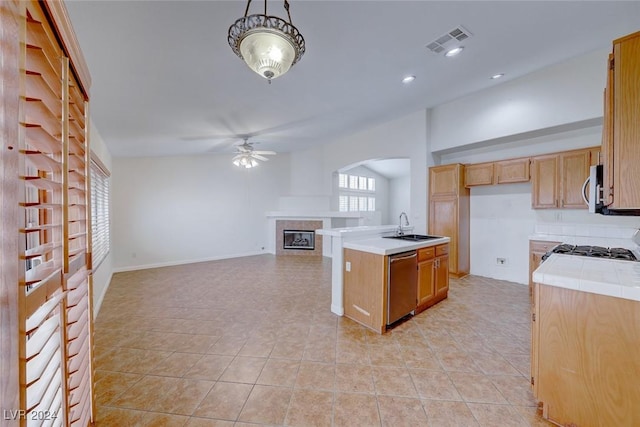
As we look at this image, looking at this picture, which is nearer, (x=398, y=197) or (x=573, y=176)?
(x=573, y=176)

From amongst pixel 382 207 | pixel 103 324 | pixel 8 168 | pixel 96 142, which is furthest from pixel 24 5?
pixel 382 207

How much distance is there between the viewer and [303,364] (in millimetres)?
2207

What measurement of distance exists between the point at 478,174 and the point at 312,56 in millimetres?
3646

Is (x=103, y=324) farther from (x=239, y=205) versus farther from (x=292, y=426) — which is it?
(x=239, y=205)

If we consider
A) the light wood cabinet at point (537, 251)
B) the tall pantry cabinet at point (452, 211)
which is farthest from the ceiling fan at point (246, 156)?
the light wood cabinet at point (537, 251)

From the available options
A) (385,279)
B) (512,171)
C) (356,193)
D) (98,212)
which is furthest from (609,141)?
(356,193)

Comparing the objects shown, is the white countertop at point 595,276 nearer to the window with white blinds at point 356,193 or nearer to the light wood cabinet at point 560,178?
the light wood cabinet at point 560,178

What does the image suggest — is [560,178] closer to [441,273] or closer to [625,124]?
[441,273]

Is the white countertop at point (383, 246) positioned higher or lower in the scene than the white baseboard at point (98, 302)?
higher

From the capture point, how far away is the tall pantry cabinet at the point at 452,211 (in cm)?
463

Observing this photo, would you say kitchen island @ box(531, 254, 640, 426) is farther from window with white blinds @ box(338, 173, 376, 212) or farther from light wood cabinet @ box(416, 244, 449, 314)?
window with white blinds @ box(338, 173, 376, 212)

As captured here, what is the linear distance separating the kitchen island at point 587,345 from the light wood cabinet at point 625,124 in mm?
487

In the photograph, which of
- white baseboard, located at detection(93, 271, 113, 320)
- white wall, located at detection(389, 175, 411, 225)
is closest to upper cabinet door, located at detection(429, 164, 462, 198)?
white baseboard, located at detection(93, 271, 113, 320)

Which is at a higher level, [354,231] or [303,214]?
[303,214]
